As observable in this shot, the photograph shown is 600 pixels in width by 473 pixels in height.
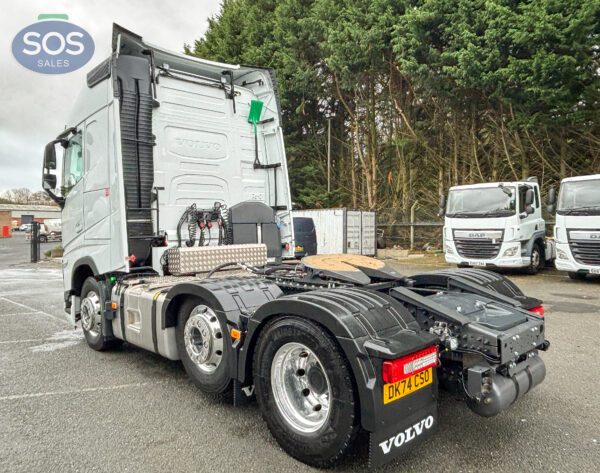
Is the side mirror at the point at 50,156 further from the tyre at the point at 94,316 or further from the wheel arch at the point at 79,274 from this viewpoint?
the tyre at the point at 94,316

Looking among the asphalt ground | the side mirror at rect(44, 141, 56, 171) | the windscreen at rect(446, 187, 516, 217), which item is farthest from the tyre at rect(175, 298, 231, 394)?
the windscreen at rect(446, 187, 516, 217)

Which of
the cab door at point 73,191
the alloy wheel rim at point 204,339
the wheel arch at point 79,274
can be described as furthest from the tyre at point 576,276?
the cab door at point 73,191

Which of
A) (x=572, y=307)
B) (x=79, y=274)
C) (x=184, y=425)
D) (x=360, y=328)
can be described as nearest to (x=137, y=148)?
(x=79, y=274)

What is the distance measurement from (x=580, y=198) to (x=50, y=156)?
10349 mm

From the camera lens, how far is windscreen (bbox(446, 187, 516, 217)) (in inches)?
452

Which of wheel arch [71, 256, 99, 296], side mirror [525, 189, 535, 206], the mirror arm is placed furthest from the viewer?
side mirror [525, 189, 535, 206]

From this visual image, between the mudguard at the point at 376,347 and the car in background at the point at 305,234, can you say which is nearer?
the mudguard at the point at 376,347

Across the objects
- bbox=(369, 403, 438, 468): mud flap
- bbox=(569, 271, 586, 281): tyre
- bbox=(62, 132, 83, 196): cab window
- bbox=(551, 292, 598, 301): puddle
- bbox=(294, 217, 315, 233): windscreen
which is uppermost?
bbox=(62, 132, 83, 196): cab window

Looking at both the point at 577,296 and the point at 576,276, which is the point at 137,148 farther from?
the point at 576,276

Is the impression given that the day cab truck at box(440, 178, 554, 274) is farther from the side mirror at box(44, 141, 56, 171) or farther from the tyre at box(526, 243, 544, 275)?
the side mirror at box(44, 141, 56, 171)

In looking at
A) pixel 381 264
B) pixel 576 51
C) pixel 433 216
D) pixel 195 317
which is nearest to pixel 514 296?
pixel 381 264

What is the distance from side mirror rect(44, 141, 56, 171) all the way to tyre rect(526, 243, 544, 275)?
11.0 metres

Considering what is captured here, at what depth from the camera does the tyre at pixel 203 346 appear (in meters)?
3.35

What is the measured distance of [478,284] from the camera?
3723 mm
